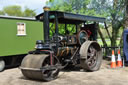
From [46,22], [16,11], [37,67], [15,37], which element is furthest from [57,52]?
[16,11]

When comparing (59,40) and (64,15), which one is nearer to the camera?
(64,15)

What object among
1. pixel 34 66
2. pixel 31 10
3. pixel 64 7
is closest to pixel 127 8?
pixel 64 7

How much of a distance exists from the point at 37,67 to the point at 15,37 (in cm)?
434

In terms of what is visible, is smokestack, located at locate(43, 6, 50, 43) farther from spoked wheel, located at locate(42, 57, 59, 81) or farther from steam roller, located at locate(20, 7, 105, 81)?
spoked wheel, located at locate(42, 57, 59, 81)

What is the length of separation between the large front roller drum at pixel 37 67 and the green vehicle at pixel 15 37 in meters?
3.28

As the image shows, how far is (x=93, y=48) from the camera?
8.52m

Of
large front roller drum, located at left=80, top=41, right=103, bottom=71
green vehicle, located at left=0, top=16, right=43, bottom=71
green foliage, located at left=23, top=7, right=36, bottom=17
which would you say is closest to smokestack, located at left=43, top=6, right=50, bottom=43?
large front roller drum, located at left=80, top=41, right=103, bottom=71

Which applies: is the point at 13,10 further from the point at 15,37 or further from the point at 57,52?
the point at 57,52

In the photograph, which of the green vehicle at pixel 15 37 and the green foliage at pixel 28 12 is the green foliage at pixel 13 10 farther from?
the green vehicle at pixel 15 37

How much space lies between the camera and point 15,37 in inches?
384

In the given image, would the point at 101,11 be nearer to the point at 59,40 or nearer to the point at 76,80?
the point at 59,40

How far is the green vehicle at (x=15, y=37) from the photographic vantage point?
363 inches

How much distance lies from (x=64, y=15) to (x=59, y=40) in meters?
1.05

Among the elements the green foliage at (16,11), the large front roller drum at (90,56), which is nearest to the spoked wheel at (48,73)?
the large front roller drum at (90,56)
